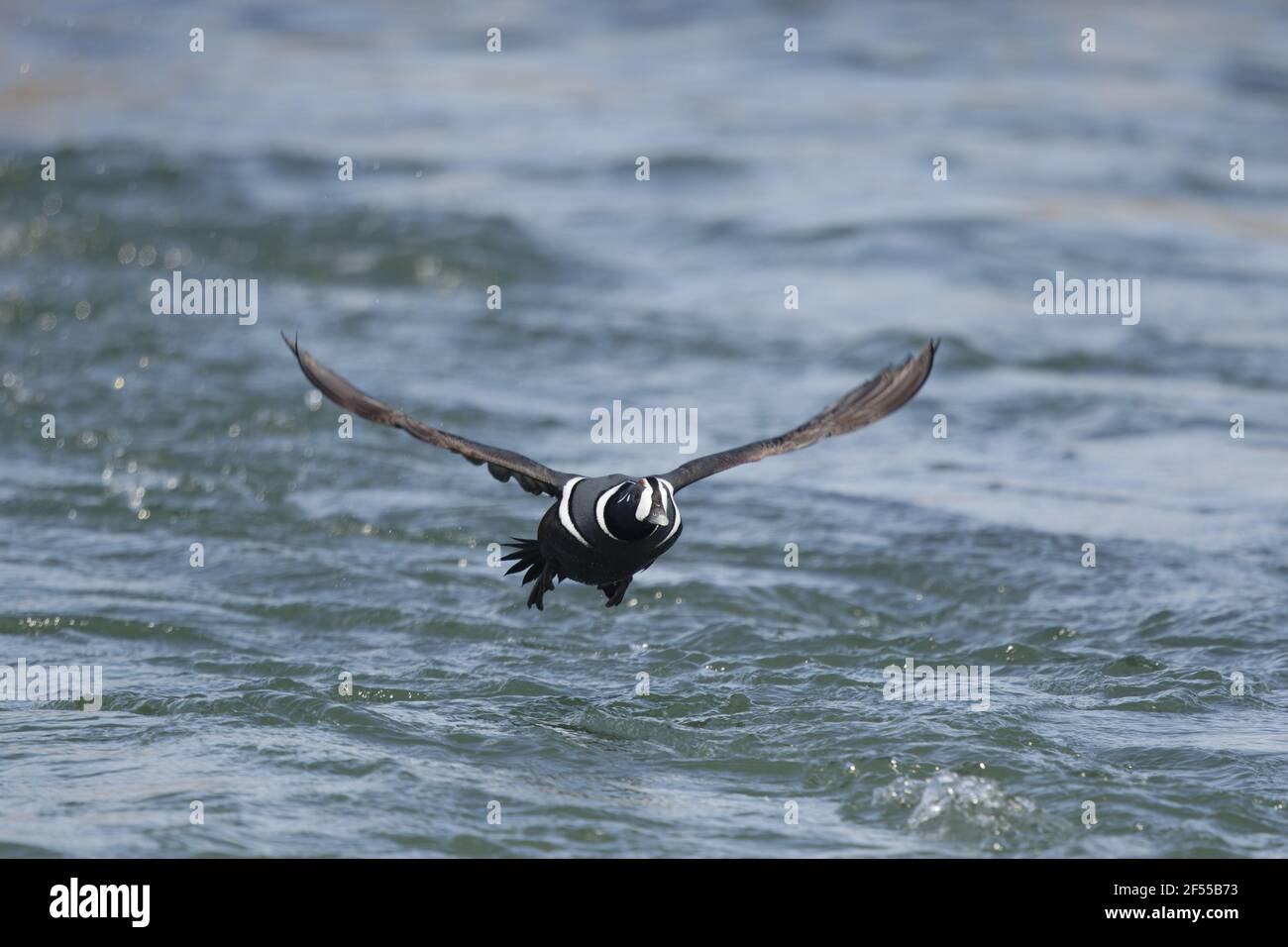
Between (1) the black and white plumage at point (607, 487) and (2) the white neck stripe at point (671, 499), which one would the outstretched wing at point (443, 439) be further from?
(2) the white neck stripe at point (671, 499)

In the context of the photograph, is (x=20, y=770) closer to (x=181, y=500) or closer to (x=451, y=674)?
(x=451, y=674)

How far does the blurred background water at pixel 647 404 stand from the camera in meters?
8.29

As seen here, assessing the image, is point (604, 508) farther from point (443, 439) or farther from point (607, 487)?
point (443, 439)

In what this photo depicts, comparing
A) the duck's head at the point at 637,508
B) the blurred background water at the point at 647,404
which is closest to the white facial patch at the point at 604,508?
the duck's head at the point at 637,508

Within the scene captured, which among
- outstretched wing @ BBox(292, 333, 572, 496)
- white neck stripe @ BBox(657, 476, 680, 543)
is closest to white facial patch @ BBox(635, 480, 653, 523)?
white neck stripe @ BBox(657, 476, 680, 543)

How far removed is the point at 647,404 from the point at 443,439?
7022 millimetres

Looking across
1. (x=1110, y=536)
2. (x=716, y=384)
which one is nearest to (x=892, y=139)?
(x=716, y=384)

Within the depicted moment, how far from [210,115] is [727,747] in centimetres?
1774

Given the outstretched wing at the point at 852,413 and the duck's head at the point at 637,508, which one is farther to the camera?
the outstretched wing at the point at 852,413

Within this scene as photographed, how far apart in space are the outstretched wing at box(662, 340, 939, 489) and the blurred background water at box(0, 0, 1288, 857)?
1.41m

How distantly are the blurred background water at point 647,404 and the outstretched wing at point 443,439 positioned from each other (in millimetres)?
1342

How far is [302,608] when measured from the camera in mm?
10805

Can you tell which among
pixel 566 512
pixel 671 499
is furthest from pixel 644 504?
pixel 566 512

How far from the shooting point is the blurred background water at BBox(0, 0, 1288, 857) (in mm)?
8289
